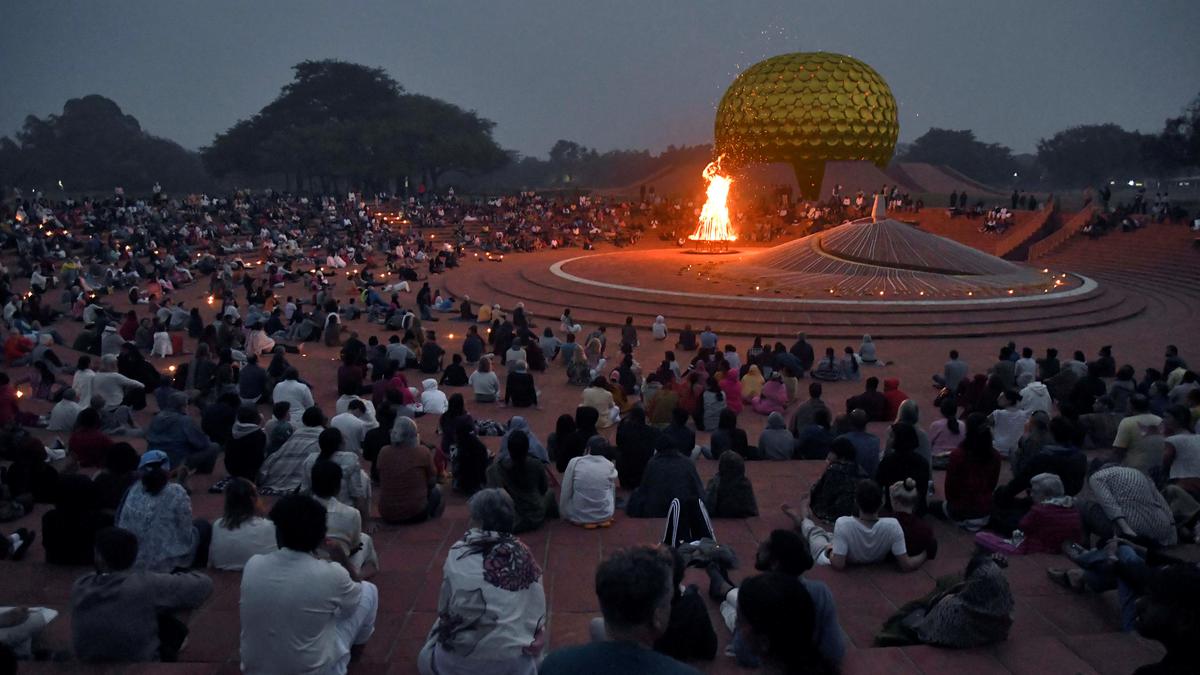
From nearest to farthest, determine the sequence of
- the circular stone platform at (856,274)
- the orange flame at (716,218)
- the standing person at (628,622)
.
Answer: the standing person at (628,622) < the circular stone platform at (856,274) < the orange flame at (716,218)

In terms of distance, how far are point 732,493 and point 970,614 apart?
2586mm

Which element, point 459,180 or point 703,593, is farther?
point 459,180

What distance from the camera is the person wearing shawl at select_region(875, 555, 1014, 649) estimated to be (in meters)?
4.32

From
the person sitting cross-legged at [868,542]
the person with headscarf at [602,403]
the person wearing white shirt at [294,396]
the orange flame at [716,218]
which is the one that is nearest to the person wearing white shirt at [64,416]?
the person wearing white shirt at [294,396]

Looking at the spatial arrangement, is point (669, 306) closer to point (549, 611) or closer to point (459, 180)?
point (549, 611)

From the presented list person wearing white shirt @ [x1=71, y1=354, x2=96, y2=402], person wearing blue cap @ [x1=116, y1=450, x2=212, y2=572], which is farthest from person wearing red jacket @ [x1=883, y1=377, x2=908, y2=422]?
person wearing white shirt @ [x1=71, y1=354, x2=96, y2=402]

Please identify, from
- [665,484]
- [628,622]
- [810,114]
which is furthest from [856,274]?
[810,114]

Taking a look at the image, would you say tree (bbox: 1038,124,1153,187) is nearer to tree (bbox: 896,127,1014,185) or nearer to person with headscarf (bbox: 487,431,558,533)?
tree (bbox: 896,127,1014,185)

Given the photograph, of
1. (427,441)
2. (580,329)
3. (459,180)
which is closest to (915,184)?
(580,329)

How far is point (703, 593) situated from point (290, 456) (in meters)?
4.06

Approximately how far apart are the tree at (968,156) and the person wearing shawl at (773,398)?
73.8m

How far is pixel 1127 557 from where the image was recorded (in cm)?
486

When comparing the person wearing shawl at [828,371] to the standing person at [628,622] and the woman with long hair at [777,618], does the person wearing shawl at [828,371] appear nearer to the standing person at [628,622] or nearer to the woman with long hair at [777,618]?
the woman with long hair at [777,618]

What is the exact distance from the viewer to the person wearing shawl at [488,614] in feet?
12.1
